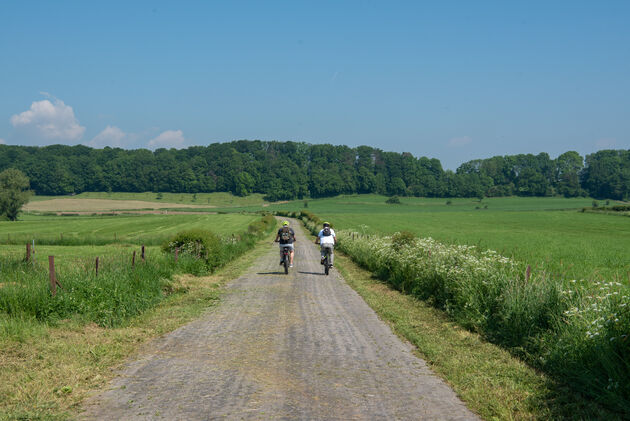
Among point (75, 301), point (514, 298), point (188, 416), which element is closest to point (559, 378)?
point (514, 298)

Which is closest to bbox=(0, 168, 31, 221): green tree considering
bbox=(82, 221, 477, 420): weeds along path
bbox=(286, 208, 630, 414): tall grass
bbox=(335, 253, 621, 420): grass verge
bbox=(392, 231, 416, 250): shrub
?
bbox=(392, 231, 416, 250): shrub

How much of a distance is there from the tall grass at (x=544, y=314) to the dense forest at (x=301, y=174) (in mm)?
158199

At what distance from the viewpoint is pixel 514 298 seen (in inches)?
361

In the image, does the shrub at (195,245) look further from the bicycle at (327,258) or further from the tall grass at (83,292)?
the tall grass at (83,292)

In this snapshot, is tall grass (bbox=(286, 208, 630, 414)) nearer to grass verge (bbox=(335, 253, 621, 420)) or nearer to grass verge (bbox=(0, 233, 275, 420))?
grass verge (bbox=(335, 253, 621, 420))

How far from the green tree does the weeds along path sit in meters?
84.2

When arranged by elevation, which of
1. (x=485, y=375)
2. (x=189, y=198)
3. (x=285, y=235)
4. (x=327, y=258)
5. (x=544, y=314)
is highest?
(x=285, y=235)

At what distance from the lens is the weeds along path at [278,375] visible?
542cm

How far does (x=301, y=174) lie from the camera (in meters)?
183

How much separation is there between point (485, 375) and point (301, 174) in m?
177

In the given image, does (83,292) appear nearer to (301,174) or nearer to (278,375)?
(278,375)

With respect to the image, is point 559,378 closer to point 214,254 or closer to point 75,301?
point 75,301

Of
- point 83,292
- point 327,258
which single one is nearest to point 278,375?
point 83,292

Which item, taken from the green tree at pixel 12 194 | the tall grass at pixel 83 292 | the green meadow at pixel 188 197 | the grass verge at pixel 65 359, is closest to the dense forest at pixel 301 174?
the green meadow at pixel 188 197
